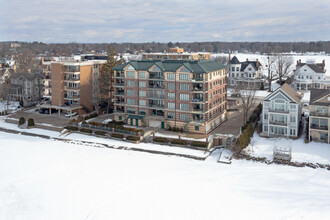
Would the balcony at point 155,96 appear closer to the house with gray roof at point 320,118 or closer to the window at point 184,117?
the window at point 184,117

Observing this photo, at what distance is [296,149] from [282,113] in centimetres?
604

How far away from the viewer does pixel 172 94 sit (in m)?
51.7

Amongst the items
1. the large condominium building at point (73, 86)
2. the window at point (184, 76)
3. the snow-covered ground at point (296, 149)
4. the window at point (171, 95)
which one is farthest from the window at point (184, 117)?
the large condominium building at point (73, 86)

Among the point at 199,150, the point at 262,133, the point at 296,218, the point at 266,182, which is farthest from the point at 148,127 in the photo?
the point at 296,218

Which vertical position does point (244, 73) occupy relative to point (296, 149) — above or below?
above

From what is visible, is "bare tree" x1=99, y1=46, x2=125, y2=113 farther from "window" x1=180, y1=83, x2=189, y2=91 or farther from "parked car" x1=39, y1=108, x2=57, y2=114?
"window" x1=180, y1=83, x2=189, y2=91

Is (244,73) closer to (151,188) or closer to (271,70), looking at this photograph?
(271,70)

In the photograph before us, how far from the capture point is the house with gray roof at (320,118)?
42.7m

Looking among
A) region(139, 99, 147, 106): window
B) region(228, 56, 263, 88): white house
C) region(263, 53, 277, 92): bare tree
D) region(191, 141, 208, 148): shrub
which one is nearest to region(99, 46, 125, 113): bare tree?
region(139, 99, 147, 106): window

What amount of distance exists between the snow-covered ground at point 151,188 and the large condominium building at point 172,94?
9.55 m

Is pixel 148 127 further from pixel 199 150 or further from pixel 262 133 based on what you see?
pixel 262 133

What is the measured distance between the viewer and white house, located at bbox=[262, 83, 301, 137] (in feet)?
148

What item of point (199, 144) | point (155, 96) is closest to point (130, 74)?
point (155, 96)

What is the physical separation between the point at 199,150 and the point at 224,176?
9.00 metres
